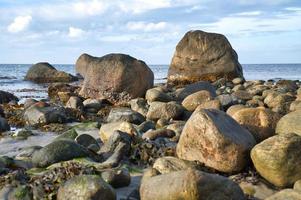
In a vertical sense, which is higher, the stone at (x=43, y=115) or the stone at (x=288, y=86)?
the stone at (x=43, y=115)

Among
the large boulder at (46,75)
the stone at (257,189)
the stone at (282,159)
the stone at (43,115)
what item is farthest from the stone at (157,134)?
A: the large boulder at (46,75)

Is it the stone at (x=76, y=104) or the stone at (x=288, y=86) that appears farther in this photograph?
the stone at (x=288, y=86)

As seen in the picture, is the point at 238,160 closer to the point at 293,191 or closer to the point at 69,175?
the point at 293,191

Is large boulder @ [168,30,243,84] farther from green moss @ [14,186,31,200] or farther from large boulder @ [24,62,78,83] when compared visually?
green moss @ [14,186,31,200]

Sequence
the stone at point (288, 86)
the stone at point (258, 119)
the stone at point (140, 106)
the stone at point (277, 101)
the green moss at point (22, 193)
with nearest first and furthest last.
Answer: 1. the green moss at point (22, 193)
2. the stone at point (258, 119)
3. the stone at point (277, 101)
4. the stone at point (140, 106)
5. the stone at point (288, 86)

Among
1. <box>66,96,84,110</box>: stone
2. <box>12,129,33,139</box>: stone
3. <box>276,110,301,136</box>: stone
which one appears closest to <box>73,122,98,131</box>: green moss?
<box>12,129,33,139</box>: stone

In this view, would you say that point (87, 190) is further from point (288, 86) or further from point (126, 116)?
point (288, 86)

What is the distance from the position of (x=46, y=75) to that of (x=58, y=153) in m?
28.7

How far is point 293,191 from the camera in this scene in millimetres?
4797

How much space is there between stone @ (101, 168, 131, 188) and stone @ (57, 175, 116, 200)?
57 cm

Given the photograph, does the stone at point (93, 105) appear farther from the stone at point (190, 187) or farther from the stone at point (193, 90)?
the stone at point (190, 187)

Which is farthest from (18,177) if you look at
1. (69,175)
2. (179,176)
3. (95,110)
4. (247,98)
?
(247,98)

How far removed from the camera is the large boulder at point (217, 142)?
6.18 m

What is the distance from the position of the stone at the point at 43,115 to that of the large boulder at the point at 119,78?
12.4 feet
